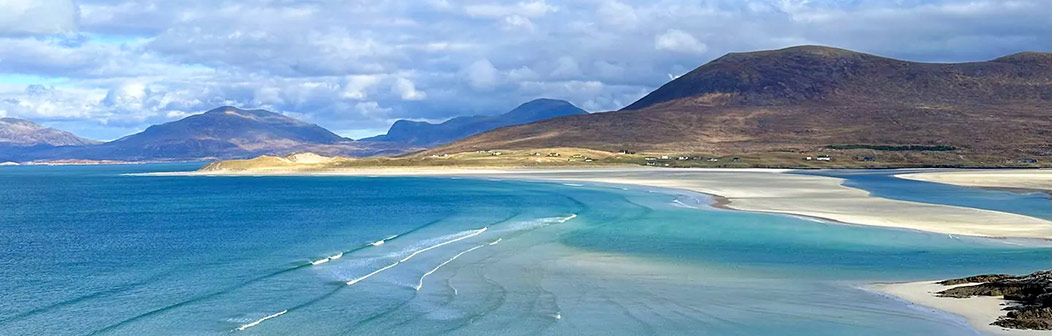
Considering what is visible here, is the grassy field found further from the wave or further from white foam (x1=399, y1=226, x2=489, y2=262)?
white foam (x1=399, y1=226, x2=489, y2=262)

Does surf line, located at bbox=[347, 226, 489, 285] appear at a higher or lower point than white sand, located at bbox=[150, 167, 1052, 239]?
higher

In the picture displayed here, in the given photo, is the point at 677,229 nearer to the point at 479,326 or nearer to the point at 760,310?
the point at 760,310

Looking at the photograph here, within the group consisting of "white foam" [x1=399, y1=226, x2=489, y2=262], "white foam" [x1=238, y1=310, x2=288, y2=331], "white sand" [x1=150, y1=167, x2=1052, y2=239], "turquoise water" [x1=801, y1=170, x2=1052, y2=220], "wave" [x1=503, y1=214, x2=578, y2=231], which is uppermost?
"white foam" [x1=238, y1=310, x2=288, y2=331]

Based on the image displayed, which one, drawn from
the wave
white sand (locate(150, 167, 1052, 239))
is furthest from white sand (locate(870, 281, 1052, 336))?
the wave

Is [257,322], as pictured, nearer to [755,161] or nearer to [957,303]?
[957,303]

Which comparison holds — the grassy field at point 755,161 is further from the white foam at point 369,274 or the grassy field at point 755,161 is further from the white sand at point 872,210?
the white foam at point 369,274

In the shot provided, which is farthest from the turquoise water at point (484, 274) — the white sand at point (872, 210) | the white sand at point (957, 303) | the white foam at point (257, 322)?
the white sand at point (872, 210)

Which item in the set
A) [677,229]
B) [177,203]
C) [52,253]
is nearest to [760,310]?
[677,229]
